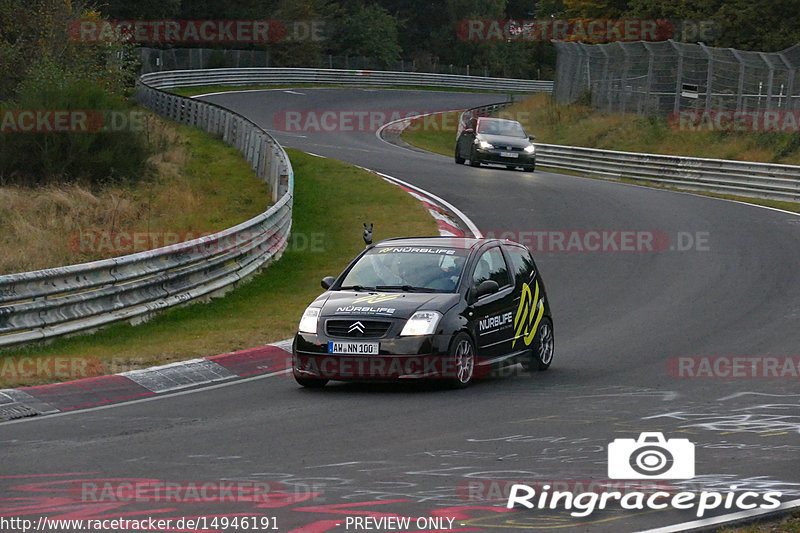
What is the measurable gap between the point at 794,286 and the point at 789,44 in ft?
100

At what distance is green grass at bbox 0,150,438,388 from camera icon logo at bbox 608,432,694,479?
224 inches

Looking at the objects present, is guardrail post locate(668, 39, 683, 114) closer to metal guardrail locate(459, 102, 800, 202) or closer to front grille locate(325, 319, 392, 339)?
metal guardrail locate(459, 102, 800, 202)

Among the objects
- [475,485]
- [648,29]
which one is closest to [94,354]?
[475,485]

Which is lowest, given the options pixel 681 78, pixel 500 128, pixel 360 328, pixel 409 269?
pixel 360 328

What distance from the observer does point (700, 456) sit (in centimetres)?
823

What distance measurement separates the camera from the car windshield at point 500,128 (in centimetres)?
3488

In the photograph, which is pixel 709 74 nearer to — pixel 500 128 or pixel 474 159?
pixel 500 128

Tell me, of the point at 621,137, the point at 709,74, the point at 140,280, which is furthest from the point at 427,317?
the point at 621,137

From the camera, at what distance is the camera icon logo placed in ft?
25.3

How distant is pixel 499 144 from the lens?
34.5 meters

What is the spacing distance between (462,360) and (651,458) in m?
3.62

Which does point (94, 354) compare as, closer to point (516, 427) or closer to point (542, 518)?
point (516, 427)

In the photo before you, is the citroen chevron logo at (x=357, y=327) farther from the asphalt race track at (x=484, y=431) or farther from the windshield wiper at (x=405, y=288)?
the windshield wiper at (x=405, y=288)

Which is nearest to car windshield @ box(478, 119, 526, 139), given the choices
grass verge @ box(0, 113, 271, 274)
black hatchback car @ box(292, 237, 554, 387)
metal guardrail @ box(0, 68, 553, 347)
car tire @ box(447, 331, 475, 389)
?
grass verge @ box(0, 113, 271, 274)
